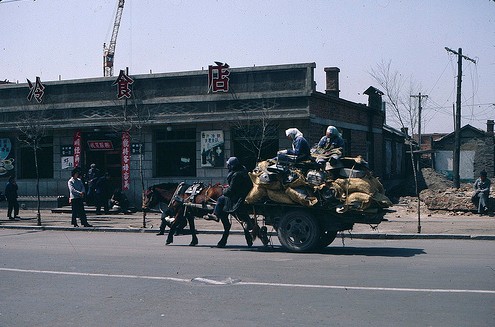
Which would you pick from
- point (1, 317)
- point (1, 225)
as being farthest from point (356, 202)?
point (1, 225)

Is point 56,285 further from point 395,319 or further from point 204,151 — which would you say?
point 204,151

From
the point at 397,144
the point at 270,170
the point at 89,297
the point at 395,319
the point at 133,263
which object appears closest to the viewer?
the point at 395,319

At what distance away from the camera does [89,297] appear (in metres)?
9.19

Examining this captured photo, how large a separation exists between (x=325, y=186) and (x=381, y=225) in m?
7.62

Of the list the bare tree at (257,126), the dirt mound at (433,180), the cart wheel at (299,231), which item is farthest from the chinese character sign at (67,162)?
the dirt mound at (433,180)

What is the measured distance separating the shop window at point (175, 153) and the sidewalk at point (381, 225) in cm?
247

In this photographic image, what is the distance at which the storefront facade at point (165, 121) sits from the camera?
25750mm

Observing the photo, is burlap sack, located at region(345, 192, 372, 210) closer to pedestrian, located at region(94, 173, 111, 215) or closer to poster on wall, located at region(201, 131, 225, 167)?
poster on wall, located at region(201, 131, 225, 167)

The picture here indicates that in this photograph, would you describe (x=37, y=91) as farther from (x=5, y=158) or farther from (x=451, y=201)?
(x=451, y=201)

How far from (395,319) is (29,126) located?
78.4ft

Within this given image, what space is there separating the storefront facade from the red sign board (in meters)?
0.05

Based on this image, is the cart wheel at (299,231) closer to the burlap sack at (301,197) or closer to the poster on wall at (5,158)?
the burlap sack at (301,197)

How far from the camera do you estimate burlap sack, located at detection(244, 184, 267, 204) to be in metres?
13.8

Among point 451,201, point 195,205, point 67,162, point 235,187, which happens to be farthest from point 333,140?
point 67,162
